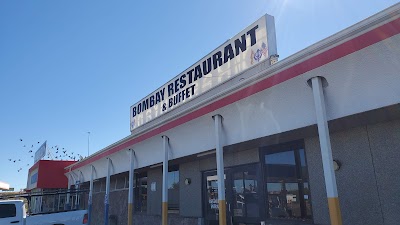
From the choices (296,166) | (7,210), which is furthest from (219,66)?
(7,210)

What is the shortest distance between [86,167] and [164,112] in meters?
8.23

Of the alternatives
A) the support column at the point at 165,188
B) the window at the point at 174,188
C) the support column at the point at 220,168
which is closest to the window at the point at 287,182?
the support column at the point at 220,168

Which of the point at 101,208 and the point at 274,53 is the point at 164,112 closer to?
the point at 274,53

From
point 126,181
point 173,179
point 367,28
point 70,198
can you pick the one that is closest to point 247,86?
point 367,28

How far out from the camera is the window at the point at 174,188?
13766 millimetres

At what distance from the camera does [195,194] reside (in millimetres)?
12438

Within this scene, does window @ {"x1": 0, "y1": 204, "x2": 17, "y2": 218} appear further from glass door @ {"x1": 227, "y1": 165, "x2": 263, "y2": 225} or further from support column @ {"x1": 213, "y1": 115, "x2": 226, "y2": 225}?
support column @ {"x1": 213, "y1": 115, "x2": 226, "y2": 225}

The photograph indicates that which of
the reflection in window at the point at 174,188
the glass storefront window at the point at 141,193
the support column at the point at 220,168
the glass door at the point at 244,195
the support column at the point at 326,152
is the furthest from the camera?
the glass storefront window at the point at 141,193

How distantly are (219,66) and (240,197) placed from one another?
14.9 feet

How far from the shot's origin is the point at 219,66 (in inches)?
475

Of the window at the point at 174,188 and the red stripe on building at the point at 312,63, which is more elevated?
the red stripe on building at the point at 312,63

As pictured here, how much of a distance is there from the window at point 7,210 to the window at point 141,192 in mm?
6109

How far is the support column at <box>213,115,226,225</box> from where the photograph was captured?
815 cm

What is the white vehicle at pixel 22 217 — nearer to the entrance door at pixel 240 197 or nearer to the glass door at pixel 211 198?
the glass door at pixel 211 198
